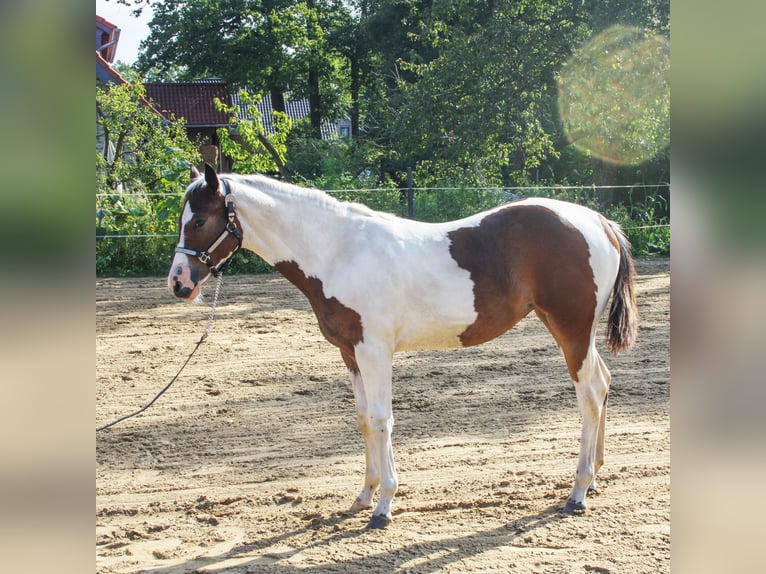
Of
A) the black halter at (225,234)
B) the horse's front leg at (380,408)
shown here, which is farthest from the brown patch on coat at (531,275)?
the black halter at (225,234)

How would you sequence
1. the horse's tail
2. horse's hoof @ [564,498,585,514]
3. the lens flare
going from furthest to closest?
the lens flare < the horse's tail < horse's hoof @ [564,498,585,514]

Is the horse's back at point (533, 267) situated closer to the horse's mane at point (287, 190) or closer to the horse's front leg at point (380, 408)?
the horse's front leg at point (380, 408)

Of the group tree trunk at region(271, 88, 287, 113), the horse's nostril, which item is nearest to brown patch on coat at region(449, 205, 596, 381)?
the horse's nostril

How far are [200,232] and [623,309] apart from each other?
235cm

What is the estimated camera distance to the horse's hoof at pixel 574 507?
339cm

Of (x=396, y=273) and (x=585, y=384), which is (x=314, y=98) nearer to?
(x=396, y=273)

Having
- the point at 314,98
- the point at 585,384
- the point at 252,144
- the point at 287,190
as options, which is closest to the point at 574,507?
the point at 585,384

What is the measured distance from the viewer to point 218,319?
7.80 meters

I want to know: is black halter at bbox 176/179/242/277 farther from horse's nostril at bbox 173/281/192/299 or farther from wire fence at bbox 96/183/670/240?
wire fence at bbox 96/183/670/240

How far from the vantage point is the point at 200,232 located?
329 centimetres

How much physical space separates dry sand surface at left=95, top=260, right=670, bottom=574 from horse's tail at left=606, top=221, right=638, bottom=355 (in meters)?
0.77

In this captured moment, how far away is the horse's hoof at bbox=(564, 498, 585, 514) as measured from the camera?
3.39m
